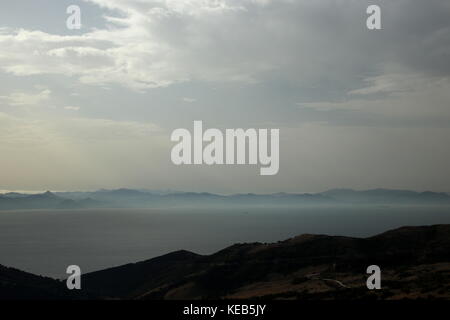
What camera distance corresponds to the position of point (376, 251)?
297ft

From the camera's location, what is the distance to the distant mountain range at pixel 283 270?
5988 cm

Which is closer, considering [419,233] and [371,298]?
[371,298]

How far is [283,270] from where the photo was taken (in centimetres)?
8012

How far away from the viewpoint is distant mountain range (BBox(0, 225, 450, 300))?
196 ft

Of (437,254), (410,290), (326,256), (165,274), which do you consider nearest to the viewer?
(410,290)
